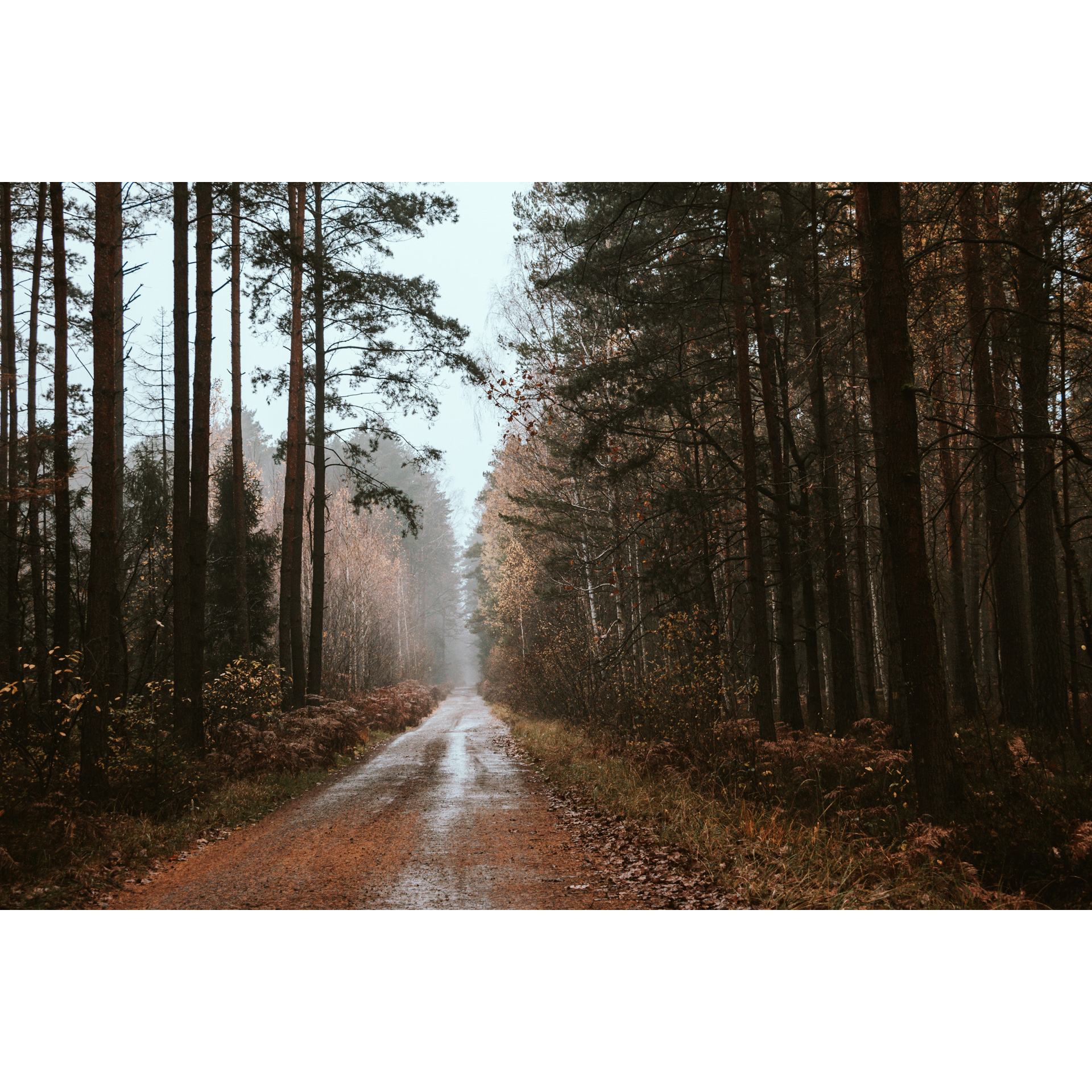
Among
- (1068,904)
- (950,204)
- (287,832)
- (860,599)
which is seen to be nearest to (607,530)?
(860,599)

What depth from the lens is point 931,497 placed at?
48.8 feet

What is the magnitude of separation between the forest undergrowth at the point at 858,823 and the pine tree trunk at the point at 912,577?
0.29 metres

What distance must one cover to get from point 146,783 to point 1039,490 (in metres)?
8.89

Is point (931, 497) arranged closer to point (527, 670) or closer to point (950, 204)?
point (950, 204)

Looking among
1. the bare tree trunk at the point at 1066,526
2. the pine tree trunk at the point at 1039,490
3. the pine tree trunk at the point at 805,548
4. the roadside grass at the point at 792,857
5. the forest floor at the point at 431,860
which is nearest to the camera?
the roadside grass at the point at 792,857

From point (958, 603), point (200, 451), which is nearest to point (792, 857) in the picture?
point (958, 603)

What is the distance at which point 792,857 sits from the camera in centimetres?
465

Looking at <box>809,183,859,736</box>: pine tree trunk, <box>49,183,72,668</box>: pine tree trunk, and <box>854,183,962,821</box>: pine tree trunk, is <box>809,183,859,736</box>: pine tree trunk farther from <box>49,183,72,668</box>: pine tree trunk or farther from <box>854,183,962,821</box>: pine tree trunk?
<box>49,183,72,668</box>: pine tree trunk

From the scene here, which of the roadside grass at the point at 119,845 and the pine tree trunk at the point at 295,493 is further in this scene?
the pine tree trunk at the point at 295,493

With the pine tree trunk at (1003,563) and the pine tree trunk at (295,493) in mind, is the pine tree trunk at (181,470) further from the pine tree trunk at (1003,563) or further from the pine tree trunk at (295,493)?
the pine tree trunk at (1003,563)

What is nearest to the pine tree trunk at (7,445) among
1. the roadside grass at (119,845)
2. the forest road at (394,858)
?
the roadside grass at (119,845)

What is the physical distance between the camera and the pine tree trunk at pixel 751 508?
7715 mm

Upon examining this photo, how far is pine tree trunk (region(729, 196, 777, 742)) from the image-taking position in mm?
7715

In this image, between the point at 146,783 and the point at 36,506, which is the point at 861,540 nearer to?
the point at 146,783
